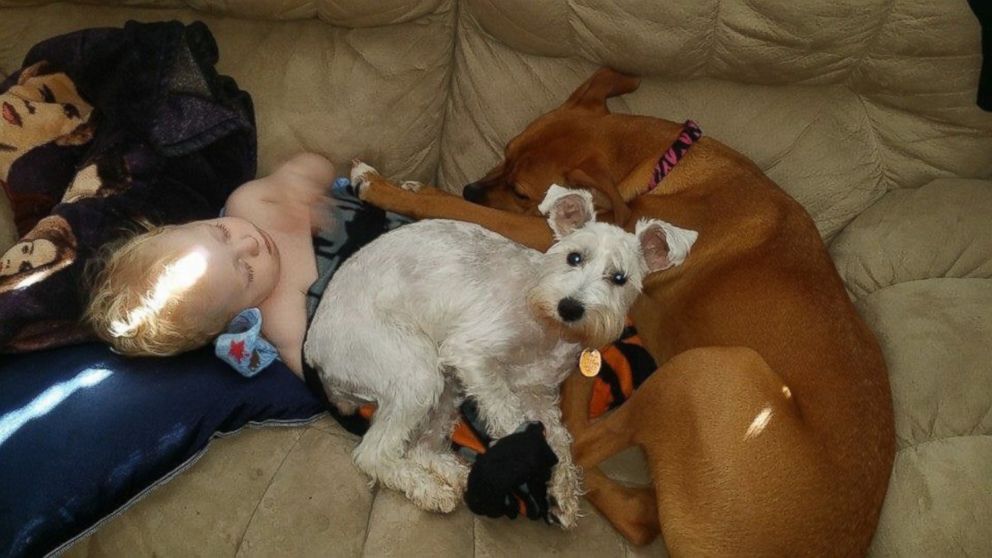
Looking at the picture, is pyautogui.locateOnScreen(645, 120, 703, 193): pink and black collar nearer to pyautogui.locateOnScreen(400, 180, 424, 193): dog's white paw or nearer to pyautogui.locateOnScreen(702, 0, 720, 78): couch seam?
pyautogui.locateOnScreen(702, 0, 720, 78): couch seam

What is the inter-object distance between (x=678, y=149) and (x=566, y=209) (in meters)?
0.52

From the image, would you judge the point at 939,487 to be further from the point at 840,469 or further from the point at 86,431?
the point at 86,431

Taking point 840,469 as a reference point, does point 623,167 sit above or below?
above

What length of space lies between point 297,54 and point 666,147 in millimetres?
1467

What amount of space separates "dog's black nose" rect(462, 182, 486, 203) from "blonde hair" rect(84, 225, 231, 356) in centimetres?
103

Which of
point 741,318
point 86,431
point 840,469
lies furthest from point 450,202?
point 840,469

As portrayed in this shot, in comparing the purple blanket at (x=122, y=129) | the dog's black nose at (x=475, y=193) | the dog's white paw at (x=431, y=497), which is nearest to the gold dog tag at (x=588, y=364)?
the dog's white paw at (x=431, y=497)

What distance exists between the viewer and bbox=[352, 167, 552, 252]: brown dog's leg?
8.59 feet

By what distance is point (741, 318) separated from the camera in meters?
2.30

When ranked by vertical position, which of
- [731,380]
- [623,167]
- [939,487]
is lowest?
[939,487]

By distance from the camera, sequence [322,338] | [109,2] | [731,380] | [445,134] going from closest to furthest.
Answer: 1. [731,380]
2. [322,338]
3. [109,2]
4. [445,134]

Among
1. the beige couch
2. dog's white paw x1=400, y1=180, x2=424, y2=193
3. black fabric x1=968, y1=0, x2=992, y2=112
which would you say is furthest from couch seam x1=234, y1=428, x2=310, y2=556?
black fabric x1=968, y1=0, x2=992, y2=112

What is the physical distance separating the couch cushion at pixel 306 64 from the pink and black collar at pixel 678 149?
104 centimetres

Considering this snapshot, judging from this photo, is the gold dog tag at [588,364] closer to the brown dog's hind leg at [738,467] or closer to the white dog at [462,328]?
the white dog at [462,328]
